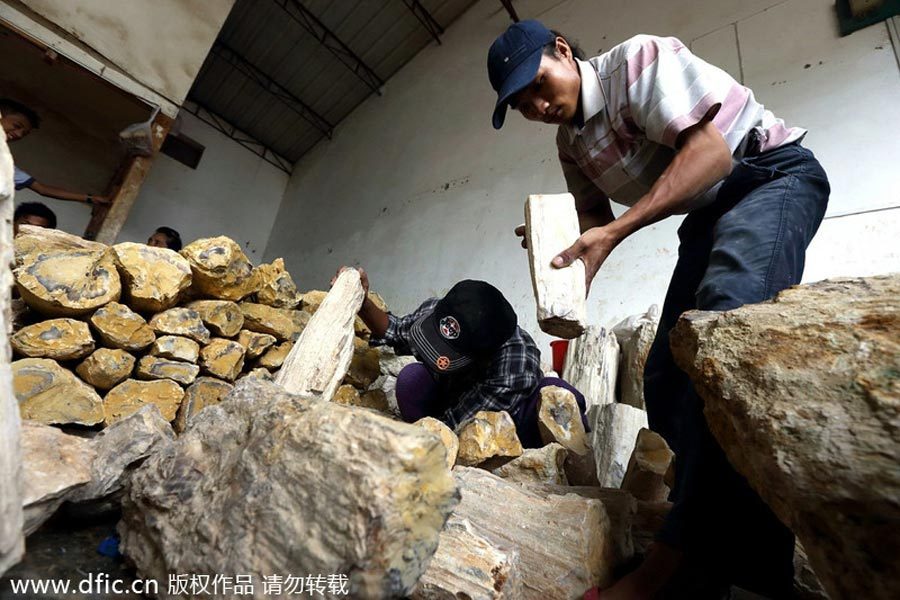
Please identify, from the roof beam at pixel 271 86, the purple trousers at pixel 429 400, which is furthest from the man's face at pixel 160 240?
the roof beam at pixel 271 86

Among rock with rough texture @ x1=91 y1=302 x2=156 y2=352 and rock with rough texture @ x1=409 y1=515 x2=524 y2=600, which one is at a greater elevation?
rock with rough texture @ x1=91 y1=302 x2=156 y2=352

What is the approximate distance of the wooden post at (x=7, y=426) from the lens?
1.74 feet

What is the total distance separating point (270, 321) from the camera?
238cm

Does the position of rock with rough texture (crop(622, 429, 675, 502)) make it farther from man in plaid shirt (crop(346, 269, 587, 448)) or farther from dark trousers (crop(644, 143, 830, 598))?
man in plaid shirt (crop(346, 269, 587, 448))

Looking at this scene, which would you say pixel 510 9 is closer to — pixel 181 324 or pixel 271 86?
pixel 271 86

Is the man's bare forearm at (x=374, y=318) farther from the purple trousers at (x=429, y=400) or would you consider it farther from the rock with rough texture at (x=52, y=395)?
Result: the rock with rough texture at (x=52, y=395)

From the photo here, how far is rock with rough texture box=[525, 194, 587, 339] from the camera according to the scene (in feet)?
3.54

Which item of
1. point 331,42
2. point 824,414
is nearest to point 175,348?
point 824,414

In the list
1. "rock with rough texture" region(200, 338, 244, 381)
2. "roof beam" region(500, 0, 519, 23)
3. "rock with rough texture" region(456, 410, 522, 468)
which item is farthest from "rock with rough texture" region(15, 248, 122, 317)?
"roof beam" region(500, 0, 519, 23)

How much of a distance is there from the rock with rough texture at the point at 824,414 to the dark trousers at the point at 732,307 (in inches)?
2.3

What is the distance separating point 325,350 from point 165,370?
0.92 m

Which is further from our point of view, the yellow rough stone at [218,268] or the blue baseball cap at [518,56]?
the yellow rough stone at [218,268]

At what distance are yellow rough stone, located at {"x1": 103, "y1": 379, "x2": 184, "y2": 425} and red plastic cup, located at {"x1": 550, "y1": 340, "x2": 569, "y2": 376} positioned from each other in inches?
79.1

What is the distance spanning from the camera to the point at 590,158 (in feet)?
4.62
